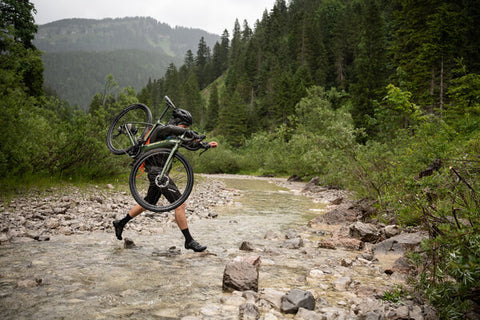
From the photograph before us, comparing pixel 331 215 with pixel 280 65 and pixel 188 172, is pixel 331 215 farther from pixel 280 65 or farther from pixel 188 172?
pixel 280 65

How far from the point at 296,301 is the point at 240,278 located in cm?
85

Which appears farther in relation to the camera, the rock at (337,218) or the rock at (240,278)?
the rock at (337,218)

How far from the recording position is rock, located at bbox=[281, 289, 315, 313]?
11.3ft

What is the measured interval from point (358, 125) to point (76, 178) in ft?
112

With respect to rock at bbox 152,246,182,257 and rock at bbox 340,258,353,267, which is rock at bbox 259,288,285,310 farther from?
rock at bbox 152,246,182,257

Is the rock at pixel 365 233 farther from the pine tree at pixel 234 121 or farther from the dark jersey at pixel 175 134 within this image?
the pine tree at pixel 234 121

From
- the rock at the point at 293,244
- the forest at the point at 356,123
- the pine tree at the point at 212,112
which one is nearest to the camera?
the forest at the point at 356,123

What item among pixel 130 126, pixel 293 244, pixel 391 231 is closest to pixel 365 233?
pixel 391 231

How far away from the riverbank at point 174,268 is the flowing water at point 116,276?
0.5 inches

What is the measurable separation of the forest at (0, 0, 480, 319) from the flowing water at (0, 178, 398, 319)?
7.42 feet

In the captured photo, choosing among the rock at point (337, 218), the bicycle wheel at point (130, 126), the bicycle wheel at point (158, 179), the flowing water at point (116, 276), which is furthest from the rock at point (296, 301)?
the rock at point (337, 218)

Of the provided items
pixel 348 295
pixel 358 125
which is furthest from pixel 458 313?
pixel 358 125

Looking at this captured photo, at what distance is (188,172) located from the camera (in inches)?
211

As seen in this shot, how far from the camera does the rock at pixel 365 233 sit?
7.28 m
